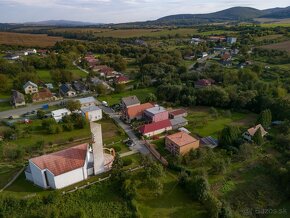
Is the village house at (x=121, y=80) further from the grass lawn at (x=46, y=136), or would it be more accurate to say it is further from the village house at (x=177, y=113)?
the grass lawn at (x=46, y=136)

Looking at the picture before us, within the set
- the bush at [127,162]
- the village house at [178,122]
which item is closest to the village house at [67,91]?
the village house at [178,122]

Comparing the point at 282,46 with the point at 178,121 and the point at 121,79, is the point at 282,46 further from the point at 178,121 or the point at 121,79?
the point at 178,121

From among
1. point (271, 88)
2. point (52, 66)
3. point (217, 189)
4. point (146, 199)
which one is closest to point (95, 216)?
point (146, 199)

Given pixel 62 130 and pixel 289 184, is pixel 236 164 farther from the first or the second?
pixel 62 130

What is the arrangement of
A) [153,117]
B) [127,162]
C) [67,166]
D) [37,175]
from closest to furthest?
[37,175] < [67,166] < [127,162] < [153,117]

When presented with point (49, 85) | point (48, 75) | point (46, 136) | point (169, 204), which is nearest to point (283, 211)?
point (169, 204)

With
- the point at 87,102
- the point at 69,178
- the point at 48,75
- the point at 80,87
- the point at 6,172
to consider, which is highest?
the point at 48,75

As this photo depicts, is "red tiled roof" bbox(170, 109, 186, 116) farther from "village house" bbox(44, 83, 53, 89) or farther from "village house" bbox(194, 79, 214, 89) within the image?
"village house" bbox(44, 83, 53, 89)
